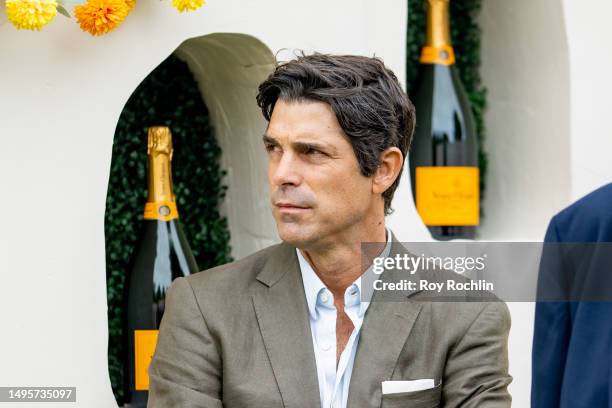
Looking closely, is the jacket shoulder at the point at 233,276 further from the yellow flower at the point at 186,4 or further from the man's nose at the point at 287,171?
the yellow flower at the point at 186,4

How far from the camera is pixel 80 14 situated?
1.91 metres

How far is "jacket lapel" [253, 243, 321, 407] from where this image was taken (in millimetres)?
1723

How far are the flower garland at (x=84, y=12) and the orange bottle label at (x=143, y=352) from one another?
587mm

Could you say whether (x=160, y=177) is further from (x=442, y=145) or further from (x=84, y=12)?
(x=442, y=145)

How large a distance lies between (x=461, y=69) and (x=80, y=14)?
44.1 inches

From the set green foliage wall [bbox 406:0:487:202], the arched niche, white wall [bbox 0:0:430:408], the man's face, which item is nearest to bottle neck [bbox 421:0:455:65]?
green foliage wall [bbox 406:0:487:202]

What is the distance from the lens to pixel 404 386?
173 centimetres

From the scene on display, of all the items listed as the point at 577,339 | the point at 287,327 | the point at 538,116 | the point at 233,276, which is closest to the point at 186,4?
the point at 233,276

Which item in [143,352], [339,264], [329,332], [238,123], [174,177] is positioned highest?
[238,123]

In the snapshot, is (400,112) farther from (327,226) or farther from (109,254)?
(109,254)

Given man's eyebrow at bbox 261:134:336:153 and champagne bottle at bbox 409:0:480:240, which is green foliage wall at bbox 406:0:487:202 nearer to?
champagne bottle at bbox 409:0:480:240

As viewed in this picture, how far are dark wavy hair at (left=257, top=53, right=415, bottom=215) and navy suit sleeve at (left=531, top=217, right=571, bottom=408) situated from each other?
1.18ft

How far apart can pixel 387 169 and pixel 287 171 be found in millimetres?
197

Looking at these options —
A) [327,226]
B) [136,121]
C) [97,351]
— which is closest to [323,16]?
[136,121]
